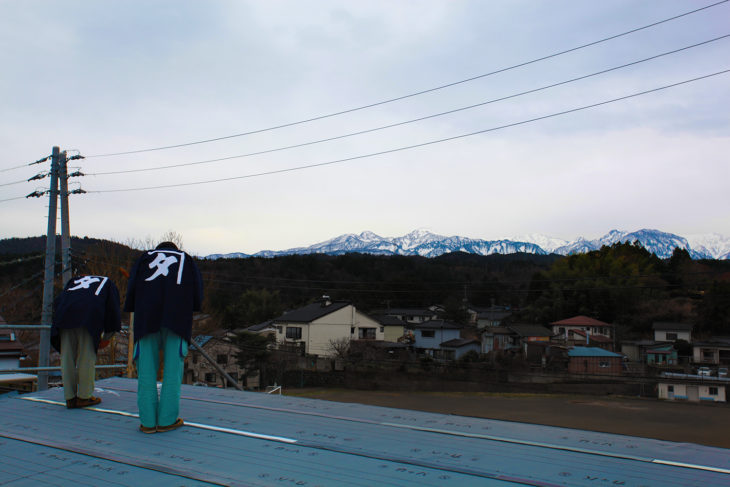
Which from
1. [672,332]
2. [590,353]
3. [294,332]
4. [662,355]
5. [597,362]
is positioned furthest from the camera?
[294,332]

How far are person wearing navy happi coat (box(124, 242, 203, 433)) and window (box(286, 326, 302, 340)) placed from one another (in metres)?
32.8

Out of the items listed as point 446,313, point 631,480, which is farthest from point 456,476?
point 446,313

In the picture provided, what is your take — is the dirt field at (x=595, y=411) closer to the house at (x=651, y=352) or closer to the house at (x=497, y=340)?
the house at (x=651, y=352)

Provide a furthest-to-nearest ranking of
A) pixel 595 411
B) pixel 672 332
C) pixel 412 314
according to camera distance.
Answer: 1. pixel 412 314
2. pixel 672 332
3. pixel 595 411

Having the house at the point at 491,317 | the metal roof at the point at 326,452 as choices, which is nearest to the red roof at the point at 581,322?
the house at the point at 491,317

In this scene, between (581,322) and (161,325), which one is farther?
(581,322)

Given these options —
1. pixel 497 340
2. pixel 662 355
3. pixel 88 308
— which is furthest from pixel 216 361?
pixel 662 355

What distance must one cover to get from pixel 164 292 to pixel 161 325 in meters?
0.22

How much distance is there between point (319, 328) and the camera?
35906mm

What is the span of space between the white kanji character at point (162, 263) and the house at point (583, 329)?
3814 centimetres

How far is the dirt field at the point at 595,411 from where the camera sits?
16047 mm

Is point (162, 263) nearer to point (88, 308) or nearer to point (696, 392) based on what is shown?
point (88, 308)

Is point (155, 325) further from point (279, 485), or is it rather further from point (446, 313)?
point (446, 313)

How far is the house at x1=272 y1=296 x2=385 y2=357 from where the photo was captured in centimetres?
3544
